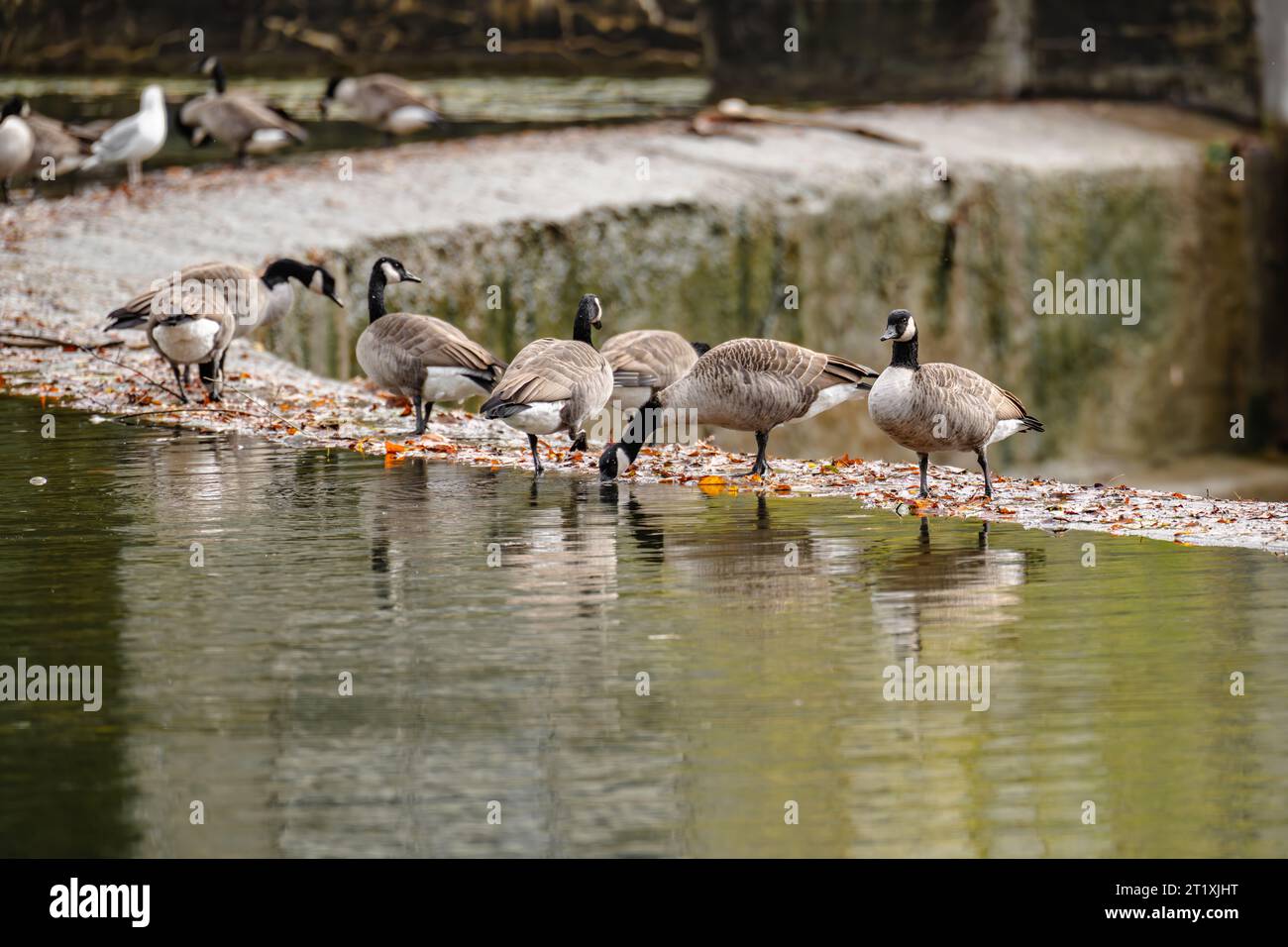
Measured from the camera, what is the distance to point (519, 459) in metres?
14.2

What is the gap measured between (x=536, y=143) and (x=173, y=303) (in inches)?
551

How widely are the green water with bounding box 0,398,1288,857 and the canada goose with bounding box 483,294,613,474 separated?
0.62 metres

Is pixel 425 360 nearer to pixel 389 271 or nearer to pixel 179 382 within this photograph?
pixel 389 271

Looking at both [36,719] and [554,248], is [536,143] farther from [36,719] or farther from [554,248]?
[36,719]

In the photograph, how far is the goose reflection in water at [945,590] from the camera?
31.0 ft

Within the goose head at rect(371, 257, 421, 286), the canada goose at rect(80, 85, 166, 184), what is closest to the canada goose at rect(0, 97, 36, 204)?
the canada goose at rect(80, 85, 166, 184)

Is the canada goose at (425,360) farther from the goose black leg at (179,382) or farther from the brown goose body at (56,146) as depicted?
the brown goose body at (56,146)

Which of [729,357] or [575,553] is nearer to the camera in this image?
[575,553]

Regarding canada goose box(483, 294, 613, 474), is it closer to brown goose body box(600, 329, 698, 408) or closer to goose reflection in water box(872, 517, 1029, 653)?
brown goose body box(600, 329, 698, 408)

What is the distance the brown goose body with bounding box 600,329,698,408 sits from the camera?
14.5 meters

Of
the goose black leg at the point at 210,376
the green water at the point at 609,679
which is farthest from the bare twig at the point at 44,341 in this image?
the green water at the point at 609,679

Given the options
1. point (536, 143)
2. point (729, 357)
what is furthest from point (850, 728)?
point (536, 143)

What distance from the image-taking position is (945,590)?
10180 millimetres
